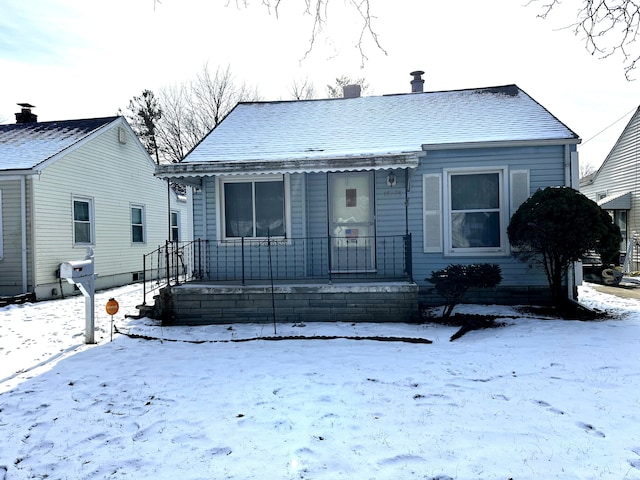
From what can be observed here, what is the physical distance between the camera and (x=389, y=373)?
459 cm

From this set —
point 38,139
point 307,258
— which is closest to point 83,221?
point 38,139

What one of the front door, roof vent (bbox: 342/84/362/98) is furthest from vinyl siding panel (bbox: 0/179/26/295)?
roof vent (bbox: 342/84/362/98)

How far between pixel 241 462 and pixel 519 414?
220 cm

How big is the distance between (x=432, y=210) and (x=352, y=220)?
1539mm

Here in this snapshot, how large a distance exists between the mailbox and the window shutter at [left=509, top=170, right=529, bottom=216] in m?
7.04

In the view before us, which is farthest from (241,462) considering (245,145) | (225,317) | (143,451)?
(245,145)

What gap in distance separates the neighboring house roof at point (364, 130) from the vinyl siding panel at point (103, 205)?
4659 millimetres

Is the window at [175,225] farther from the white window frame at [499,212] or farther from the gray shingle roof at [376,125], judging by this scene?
the white window frame at [499,212]

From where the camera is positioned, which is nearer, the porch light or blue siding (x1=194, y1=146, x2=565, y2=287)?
blue siding (x1=194, y1=146, x2=565, y2=287)

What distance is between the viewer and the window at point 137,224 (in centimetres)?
1443

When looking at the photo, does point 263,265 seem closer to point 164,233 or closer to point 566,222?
point 566,222

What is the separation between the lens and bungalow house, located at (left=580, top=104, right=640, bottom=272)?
46.4ft

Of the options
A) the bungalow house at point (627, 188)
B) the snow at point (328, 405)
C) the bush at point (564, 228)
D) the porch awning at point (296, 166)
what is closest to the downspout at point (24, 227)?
the snow at point (328, 405)

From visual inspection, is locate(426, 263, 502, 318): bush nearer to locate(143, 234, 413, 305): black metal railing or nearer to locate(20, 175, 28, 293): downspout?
locate(143, 234, 413, 305): black metal railing
